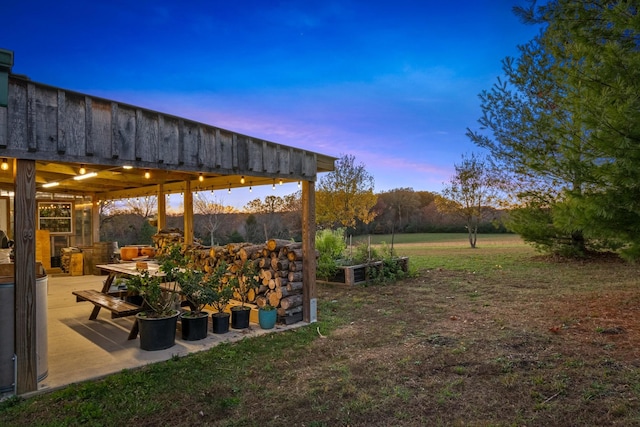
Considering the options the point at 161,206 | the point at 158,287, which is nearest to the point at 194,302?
the point at 158,287

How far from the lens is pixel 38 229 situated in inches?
422

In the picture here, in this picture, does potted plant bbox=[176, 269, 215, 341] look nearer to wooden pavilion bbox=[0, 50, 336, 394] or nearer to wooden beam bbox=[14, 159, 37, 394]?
wooden pavilion bbox=[0, 50, 336, 394]

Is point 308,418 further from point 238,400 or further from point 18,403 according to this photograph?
point 18,403

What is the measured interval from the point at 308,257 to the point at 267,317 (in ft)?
3.33

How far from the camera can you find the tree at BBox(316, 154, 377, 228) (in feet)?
70.1

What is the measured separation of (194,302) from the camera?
199 inches

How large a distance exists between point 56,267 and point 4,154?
30.4ft

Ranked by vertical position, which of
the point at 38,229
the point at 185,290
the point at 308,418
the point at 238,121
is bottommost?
the point at 308,418

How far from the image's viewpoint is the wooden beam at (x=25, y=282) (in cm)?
333

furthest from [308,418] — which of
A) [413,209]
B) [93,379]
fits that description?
[413,209]

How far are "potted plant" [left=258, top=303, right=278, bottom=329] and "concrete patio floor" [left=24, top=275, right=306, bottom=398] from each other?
9 centimetres

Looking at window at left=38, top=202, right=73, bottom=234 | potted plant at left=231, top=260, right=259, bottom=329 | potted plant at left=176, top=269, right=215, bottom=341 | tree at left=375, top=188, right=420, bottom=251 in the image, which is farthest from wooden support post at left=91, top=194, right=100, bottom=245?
tree at left=375, top=188, right=420, bottom=251

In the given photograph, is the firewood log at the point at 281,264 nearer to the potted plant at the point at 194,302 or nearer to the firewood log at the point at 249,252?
the firewood log at the point at 249,252

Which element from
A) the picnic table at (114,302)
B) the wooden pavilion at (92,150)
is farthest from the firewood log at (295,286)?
the picnic table at (114,302)
